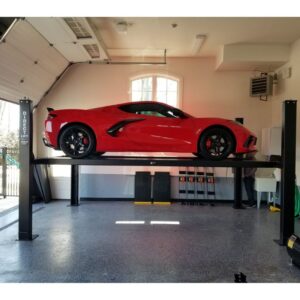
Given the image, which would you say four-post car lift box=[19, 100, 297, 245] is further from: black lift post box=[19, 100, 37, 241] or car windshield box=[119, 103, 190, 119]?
car windshield box=[119, 103, 190, 119]

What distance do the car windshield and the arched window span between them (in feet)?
9.96

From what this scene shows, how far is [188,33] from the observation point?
5785 mm

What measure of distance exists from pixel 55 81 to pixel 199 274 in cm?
599

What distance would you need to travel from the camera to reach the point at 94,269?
10.6ft

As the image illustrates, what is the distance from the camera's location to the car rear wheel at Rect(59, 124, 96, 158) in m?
4.16

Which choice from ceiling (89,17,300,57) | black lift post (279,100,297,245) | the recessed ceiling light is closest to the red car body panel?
black lift post (279,100,297,245)

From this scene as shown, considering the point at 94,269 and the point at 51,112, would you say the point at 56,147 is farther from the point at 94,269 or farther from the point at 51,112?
the point at 94,269

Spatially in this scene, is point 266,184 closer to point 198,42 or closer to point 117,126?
point 198,42

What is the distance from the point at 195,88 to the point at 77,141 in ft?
13.6

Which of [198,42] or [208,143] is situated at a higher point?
[198,42]

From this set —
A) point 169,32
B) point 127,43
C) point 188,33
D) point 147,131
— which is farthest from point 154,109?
point 127,43

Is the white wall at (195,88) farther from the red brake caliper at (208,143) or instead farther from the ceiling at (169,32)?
the red brake caliper at (208,143)

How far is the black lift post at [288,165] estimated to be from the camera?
3973 mm

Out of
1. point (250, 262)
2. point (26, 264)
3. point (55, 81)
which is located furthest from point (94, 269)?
point (55, 81)
